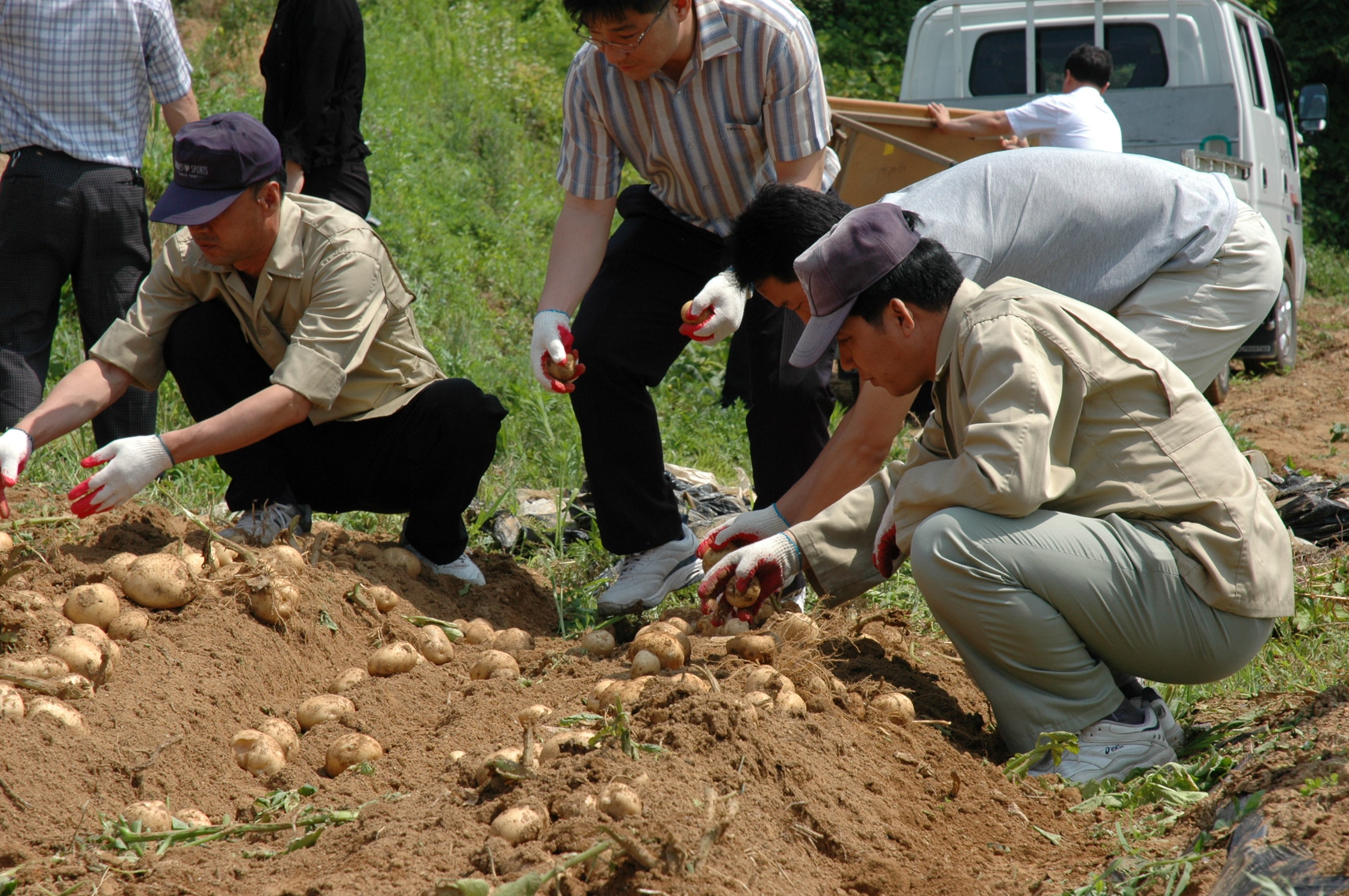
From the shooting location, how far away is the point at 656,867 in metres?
1.75

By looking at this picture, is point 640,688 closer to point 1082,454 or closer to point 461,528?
point 1082,454

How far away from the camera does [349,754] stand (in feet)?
8.17

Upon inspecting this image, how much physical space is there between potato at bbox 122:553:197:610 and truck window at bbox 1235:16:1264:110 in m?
6.98

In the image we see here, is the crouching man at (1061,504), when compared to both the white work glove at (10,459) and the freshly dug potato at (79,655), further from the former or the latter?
the white work glove at (10,459)

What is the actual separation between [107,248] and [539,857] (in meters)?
3.22

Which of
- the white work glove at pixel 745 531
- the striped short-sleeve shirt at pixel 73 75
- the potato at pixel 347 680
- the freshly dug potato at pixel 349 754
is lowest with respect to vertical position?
the potato at pixel 347 680

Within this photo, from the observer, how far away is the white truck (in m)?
6.76

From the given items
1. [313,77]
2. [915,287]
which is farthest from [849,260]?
[313,77]

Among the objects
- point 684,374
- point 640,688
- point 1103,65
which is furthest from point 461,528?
point 1103,65

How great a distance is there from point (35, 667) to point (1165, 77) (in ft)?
23.2

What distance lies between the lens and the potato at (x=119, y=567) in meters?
2.88

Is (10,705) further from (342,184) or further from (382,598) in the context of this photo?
(342,184)

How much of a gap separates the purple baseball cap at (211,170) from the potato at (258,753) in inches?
54.5

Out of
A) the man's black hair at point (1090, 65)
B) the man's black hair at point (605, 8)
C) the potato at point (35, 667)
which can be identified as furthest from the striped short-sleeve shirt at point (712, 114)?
the man's black hair at point (1090, 65)
